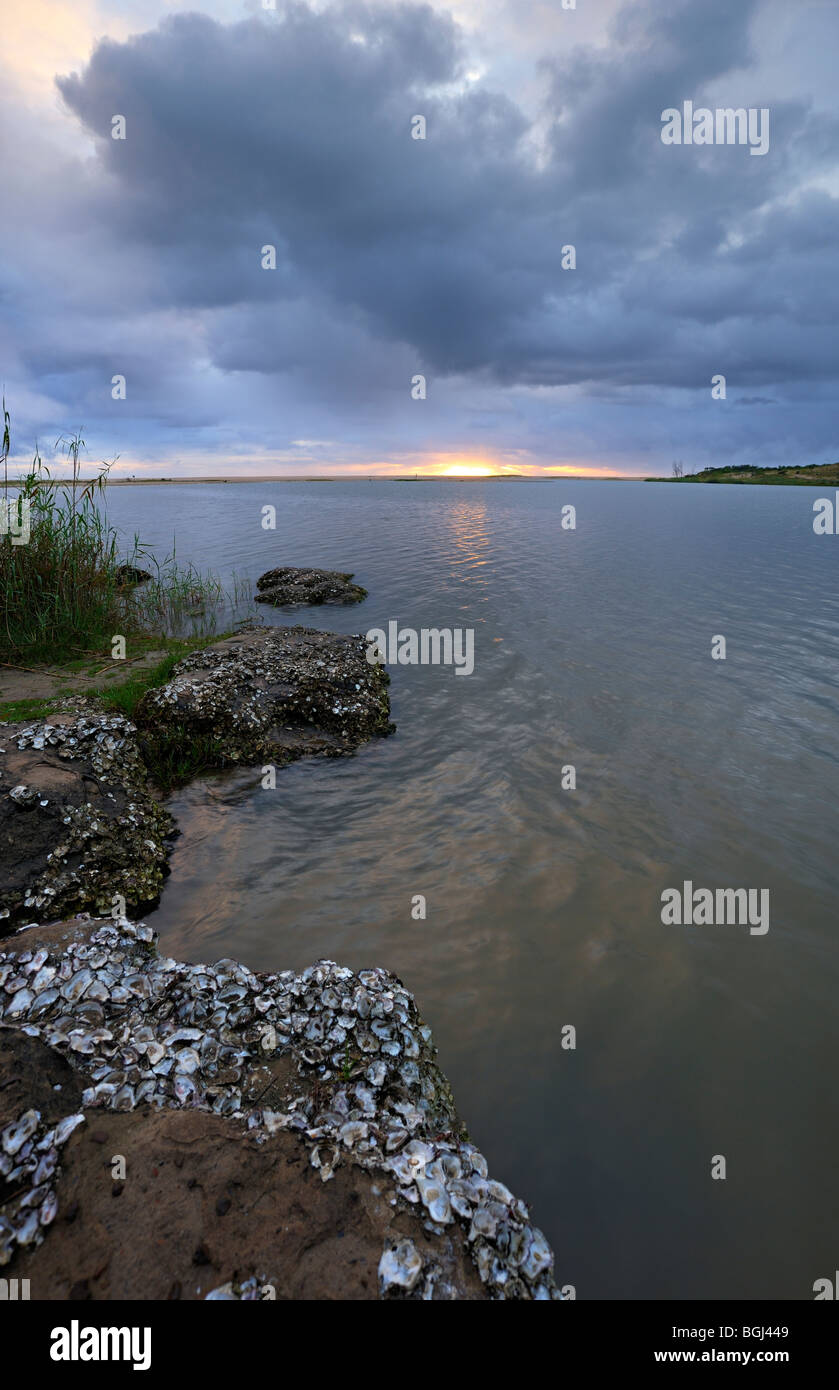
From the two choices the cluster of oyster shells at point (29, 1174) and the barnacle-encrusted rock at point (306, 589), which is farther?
the barnacle-encrusted rock at point (306, 589)

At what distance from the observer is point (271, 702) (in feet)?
40.7

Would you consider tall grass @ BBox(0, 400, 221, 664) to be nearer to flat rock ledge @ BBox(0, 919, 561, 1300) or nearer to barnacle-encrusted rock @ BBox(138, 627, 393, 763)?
barnacle-encrusted rock @ BBox(138, 627, 393, 763)

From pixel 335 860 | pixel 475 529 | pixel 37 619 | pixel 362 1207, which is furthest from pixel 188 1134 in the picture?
pixel 475 529

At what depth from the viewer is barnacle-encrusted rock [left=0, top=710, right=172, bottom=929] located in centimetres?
688

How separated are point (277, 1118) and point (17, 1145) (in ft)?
4.85

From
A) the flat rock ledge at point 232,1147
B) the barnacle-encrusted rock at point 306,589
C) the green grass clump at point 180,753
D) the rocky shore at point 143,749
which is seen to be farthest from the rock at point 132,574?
the flat rock ledge at point 232,1147

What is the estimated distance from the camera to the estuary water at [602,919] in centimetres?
464

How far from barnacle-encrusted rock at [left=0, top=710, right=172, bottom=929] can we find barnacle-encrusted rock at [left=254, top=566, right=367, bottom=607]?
17041mm

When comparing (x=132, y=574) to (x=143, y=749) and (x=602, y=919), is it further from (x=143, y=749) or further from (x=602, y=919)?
(x=602, y=919)

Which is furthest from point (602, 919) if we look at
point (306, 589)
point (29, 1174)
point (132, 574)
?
point (132, 574)

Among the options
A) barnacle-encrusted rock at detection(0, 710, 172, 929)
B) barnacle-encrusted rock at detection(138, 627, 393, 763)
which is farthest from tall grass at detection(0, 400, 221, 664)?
barnacle-encrusted rock at detection(0, 710, 172, 929)

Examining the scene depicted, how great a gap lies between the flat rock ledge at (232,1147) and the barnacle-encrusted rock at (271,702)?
260 inches

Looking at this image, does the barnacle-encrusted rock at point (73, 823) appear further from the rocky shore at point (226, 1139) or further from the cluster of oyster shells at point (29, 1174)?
the cluster of oyster shells at point (29, 1174)
